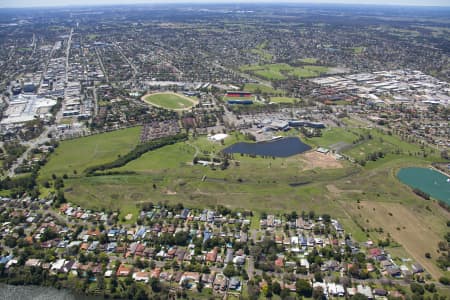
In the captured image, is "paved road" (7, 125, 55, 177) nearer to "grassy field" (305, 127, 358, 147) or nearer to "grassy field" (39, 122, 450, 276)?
"grassy field" (39, 122, 450, 276)

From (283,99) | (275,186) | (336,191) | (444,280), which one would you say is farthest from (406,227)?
(283,99)

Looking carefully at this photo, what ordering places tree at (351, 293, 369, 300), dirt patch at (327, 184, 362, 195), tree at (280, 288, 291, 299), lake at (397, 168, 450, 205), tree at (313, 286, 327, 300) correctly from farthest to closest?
lake at (397, 168, 450, 205), dirt patch at (327, 184, 362, 195), tree at (280, 288, 291, 299), tree at (313, 286, 327, 300), tree at (351, 293, 369, 300)

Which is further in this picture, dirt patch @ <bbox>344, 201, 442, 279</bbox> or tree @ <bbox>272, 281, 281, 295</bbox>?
dirt patch @ <bbox>344, 201, 442, 279</bbox>

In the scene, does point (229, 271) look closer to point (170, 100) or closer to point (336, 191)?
point (336, 191)

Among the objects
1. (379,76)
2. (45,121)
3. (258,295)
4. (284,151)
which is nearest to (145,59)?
(45,121)

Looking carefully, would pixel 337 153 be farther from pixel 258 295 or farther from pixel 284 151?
pixel 258 295

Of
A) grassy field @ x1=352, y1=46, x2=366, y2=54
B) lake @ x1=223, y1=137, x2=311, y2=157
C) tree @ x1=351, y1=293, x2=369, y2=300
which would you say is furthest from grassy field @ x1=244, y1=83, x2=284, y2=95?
grassy field @ x1=352, y1=46, x2=366, y2=54
